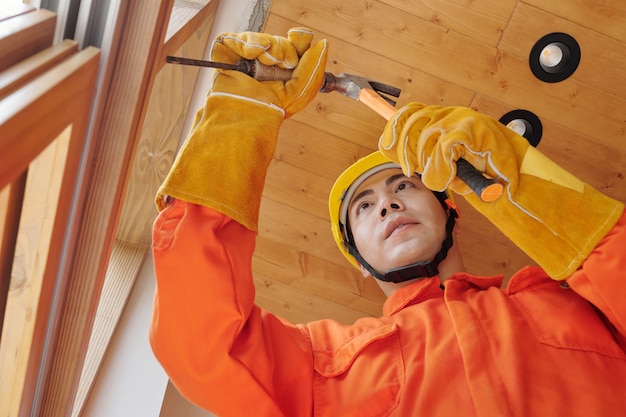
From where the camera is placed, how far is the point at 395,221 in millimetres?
1697

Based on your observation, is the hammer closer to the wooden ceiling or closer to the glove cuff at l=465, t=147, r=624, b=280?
the glove cuff at l=465, t=147, r=624, b=280

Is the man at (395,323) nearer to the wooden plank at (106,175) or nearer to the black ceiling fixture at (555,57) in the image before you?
the wooden plank at (106,175)

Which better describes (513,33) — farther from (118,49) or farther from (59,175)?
(59,175)

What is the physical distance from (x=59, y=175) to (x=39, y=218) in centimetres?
6

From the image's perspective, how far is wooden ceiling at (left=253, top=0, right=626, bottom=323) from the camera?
1.82m

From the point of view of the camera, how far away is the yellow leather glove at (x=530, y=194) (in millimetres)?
1186

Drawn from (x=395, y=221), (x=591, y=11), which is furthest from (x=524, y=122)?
(x=395, y=221)

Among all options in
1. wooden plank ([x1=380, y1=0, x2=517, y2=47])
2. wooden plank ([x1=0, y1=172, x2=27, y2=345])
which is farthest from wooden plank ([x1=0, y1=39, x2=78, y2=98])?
wooden plank ([x1=380, y1=0, x2=517, y2=47])

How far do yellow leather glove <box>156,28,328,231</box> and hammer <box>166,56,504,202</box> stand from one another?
0.02 m

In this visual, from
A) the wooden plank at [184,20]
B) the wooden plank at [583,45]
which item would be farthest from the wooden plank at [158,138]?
the wooden plank at [583,45]

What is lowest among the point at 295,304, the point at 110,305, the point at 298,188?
the point at 295,304

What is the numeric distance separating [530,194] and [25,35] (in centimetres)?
96

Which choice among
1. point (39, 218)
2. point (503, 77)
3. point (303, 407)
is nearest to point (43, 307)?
point (39, 218)

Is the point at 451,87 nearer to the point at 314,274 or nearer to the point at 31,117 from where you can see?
the point at 314,274
